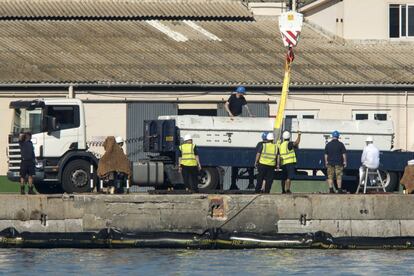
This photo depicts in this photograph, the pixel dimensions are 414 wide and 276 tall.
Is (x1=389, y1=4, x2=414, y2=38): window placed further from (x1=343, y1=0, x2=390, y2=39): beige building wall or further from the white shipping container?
the white shipping container

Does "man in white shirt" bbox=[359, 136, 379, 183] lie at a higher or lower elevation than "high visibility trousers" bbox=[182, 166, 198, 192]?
higher

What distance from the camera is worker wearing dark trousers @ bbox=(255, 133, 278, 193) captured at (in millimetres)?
42094

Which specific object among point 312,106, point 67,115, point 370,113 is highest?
point 312,106

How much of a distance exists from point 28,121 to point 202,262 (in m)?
9.59

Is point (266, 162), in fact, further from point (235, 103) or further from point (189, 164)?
point (235, 103)

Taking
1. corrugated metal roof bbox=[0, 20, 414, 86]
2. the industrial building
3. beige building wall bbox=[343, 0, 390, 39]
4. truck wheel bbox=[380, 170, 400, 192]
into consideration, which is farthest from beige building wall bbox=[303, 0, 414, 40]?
truck wheel bbox=[380, 170, 400, 192]

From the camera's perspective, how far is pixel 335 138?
43750mm

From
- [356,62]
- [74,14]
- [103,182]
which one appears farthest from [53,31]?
[103,182]

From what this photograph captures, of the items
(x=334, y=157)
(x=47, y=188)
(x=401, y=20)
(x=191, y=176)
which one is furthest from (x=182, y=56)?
(x=191, y=176)

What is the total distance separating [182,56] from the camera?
55531mm

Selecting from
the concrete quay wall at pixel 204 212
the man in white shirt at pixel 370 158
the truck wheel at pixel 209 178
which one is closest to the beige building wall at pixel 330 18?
the truck wheel at pixel 209 178

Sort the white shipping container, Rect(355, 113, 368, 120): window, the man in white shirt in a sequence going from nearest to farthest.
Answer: the man in white shirt → the white shipping container → Rect(355, 113, 368, 120): window

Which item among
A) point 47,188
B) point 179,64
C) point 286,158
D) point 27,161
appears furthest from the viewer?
point 179,64

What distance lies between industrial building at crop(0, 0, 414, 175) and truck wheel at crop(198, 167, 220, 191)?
655cm
